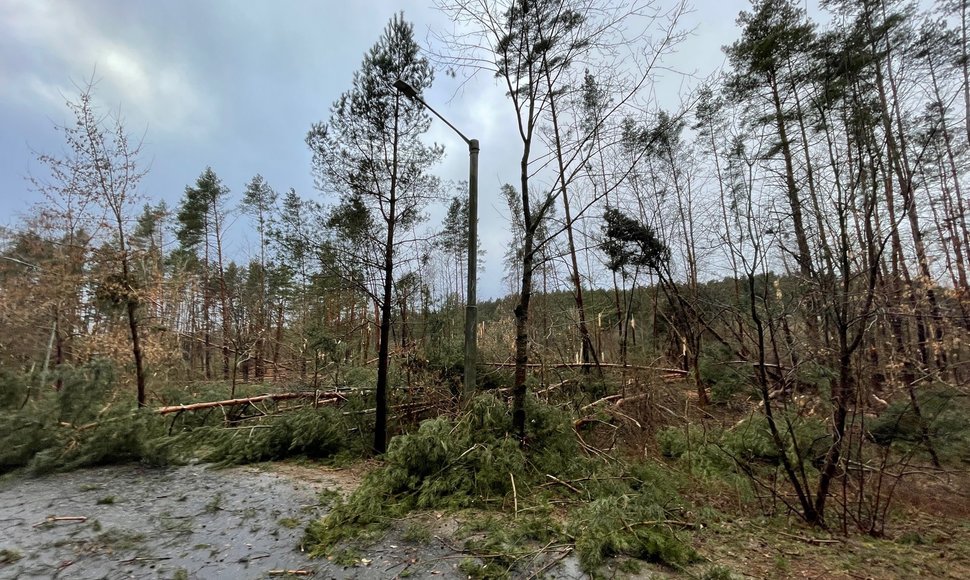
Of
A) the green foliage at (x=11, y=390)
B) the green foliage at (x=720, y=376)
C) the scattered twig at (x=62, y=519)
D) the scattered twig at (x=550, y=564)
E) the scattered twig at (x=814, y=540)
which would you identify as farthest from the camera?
the green foliage at (x=720, y=376)

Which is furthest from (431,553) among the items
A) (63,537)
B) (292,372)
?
(292,372)

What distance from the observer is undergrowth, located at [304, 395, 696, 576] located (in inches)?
109

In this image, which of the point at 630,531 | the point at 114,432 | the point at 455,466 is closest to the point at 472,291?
the point at 455,466

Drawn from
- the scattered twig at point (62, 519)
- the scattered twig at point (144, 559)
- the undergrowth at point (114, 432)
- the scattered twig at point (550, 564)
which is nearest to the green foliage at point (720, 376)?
the scattered twig at point (550, 564)

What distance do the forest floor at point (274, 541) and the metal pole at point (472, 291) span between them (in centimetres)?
191

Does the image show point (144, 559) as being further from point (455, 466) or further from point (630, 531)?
point (630, 531)

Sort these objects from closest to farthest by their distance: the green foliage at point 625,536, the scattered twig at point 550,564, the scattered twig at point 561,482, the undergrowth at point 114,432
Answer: the scattered twig at point 550,564 → the green foliage at point 625,536 → the scattered twig at point 561,482 → the undergrowth at point 114,432

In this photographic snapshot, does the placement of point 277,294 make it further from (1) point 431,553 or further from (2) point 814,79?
(2) point 814,79

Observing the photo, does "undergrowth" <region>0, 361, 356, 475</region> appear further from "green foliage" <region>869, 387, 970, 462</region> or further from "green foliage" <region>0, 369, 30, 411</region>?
"green foliage" <region>869, 387, 970, 462</region>

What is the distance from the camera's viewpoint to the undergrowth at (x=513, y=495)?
2775mm

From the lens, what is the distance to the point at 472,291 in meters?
5.35

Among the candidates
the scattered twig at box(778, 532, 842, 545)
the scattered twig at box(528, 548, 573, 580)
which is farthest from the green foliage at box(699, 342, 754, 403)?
the scattered twig at box(528, 548, 573, 580)

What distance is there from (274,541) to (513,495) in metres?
2.10

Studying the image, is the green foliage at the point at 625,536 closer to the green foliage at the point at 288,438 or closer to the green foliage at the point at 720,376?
the green foliage at the point at 288,438
